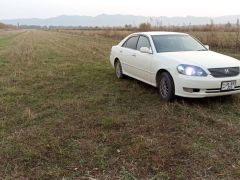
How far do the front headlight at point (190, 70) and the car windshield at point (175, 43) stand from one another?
1.15 meters

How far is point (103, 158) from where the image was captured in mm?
4840

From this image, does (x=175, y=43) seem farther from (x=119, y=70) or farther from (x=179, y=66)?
(x=119, y=70)

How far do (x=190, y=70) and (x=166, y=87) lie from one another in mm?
678

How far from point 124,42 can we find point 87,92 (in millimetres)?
2087

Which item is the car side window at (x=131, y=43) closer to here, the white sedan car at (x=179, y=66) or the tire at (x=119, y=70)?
the white sedan car at (x=179, y=66)

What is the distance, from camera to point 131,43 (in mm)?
9562

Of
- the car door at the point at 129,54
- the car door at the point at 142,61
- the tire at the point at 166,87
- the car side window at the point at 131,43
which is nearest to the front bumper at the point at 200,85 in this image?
the tire at the point at 166,87

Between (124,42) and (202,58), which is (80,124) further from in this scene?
(124,42)

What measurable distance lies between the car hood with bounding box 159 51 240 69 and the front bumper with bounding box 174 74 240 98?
30 centimetres

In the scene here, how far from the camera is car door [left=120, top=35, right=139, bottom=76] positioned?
915cm

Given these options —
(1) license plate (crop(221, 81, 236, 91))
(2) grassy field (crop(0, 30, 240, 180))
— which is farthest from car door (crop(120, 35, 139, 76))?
(1) license plate (crop(221, 81, 236, 91))

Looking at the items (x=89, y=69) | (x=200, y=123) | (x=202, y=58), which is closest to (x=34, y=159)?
(x=200, y=123)

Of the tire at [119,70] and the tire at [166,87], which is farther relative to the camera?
the tire at [119,70]

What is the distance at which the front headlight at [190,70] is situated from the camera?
273 inches
